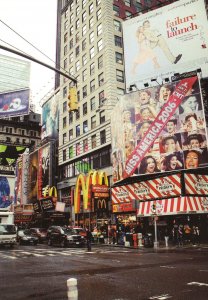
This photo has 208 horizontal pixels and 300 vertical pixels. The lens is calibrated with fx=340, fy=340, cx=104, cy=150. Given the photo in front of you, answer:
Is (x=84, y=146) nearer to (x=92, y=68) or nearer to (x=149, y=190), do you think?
(x=92, y=68)

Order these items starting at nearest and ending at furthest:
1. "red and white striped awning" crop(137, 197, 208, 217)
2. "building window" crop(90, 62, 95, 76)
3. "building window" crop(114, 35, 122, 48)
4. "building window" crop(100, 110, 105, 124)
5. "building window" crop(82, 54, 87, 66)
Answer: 1. "red and white striped awning" crop(137, 197, 208, 217)
2. "building window" crop(100, 110, 105, 124)
3. "building window" crop(114, 35, 122, 48)
4. "building window" crop(90, 62, 95, 76)
5. "building window" crop(82, 54, 87, 66)

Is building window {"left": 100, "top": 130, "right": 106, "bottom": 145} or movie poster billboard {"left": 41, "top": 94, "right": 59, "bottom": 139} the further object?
movie poster billboard {"left": 41, "top": 94, "right": 59, "bottom": 139}

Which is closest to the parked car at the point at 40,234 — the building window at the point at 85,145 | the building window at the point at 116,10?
the building window at the point at 85,145

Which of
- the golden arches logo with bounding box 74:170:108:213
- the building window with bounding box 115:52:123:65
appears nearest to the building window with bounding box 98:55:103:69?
the building window with bounding box 115:52:123:65

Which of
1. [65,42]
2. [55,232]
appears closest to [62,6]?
[65,42]

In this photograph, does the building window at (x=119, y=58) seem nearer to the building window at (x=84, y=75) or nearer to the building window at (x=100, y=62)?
the building window at (x=100, y=62)

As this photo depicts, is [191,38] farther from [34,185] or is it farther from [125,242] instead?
[34,185]

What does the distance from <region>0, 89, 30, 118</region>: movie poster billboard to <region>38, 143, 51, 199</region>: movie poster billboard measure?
14.7 metres

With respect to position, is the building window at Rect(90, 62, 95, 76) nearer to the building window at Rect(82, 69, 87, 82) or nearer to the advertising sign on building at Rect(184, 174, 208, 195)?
the building window at Rect(82, 69, 87, 82)

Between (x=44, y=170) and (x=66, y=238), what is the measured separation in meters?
32.6

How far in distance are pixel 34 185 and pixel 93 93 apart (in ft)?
83.9

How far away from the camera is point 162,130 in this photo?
34125 millimetres

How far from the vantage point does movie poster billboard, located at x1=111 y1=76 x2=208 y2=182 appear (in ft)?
106

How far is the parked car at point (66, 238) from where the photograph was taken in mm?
30625
